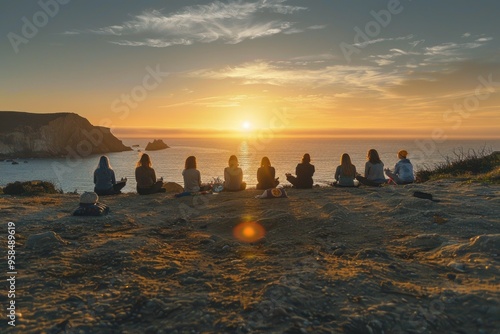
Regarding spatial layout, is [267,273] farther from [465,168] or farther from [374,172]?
[465,168]

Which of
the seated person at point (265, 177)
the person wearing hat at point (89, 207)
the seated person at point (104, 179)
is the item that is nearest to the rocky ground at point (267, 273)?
the person wearing hat at point (89, 207)

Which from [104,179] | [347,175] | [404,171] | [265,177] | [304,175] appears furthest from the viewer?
[404,171]

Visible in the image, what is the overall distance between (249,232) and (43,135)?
14722cm

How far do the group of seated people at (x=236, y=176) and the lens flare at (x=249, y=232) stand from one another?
605 cm

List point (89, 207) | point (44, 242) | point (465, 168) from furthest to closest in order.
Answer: point (465, 168) < point (89, 207) < point (44, 242)

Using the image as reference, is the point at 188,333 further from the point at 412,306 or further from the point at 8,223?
the point at 8,223

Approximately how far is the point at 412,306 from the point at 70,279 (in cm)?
452

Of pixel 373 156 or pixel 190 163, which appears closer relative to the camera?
pixel 190 163

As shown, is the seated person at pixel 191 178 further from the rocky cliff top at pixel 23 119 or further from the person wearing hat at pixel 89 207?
the rocky cliff top at pixel 23 119

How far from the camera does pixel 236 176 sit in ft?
47.0

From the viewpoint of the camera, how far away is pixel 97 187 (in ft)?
46.8

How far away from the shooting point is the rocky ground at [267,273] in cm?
358

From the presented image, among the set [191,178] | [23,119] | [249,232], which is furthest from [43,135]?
[249,232]

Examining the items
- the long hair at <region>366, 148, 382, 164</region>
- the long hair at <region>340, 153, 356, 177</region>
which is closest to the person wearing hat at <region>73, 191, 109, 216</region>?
the long hair at <region>340, 153, 356, 177</region>
